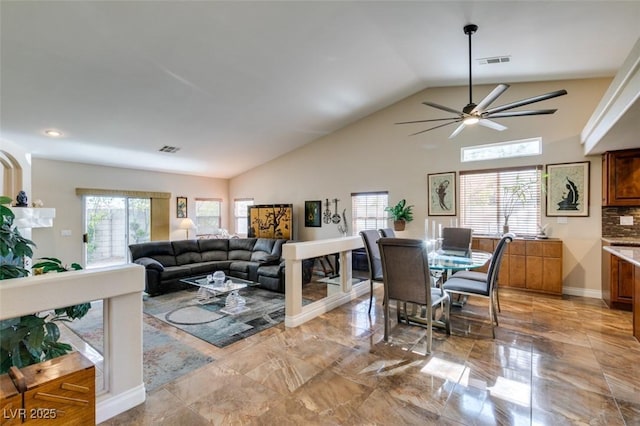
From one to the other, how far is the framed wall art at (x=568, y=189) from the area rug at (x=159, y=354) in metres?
5.64

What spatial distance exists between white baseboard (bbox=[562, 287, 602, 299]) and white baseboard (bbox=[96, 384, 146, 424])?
5999mm

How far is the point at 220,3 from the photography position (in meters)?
2.98

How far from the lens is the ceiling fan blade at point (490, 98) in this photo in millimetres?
2781

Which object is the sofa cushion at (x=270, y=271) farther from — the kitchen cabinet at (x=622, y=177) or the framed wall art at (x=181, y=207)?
the kitchen cabinet at (x=622, y=177)

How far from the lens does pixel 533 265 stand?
4898 millimetres

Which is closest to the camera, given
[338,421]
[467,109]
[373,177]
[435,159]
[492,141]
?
[338,421]

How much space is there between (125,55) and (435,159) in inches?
207

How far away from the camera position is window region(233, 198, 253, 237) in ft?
29.9

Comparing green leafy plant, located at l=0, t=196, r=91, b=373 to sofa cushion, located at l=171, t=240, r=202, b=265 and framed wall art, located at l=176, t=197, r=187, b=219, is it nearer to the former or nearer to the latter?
sofa cushion, located at l=171, t=240, r=202, b=265

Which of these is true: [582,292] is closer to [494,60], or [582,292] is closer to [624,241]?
[624,241]

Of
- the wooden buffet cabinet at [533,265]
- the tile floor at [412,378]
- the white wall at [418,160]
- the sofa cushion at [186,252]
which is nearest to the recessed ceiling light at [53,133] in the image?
the sofa cushion at [186,252]

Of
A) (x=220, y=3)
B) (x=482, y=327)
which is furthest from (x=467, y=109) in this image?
(x=220, y=3)

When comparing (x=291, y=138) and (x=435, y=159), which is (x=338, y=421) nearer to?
(x=435, y=159)

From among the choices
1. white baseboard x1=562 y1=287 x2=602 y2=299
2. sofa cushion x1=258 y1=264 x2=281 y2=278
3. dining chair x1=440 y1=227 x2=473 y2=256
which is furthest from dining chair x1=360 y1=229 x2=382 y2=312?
white baseboard x1=562 y1=287 x2=602 y2=299
